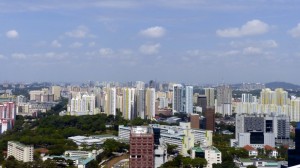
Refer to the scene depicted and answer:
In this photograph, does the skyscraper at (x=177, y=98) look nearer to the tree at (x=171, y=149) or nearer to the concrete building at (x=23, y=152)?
the tree at (x=171, y=149)

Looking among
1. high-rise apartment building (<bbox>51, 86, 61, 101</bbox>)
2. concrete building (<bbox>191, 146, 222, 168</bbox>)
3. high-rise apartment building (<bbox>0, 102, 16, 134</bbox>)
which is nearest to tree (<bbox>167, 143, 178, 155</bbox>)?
concrete building (<bbox>191, 146, 222, 168</bbox>)

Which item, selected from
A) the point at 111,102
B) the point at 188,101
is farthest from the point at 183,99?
the point at 111,102

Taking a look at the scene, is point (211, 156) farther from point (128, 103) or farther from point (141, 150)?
point (128, 103)

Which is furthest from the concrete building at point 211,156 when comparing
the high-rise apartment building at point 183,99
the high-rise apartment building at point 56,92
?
the high-rise apartment building at point 56,92

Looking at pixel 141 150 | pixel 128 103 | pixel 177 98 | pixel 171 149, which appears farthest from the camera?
pixel 177 98

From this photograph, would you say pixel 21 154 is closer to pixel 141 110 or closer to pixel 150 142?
pixel 150 142

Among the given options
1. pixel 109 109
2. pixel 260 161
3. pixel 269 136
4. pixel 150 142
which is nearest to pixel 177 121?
pixel 109 109

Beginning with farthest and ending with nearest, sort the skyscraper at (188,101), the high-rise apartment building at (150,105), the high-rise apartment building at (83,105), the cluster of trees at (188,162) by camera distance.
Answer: the skyscraper at (188,101) → the high-rise apartment building at (83,105) → the high-rise apartment building at (150,105) → the cluster of trees at (188,162)

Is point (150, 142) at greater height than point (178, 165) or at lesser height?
greater

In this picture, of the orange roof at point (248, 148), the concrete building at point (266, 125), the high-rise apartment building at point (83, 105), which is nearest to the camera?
the orange roof at point (248, 148)

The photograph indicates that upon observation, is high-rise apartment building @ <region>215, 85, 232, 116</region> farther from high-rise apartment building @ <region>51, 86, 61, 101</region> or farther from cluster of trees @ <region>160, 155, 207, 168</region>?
cluster of trees @ <region>160, 155, 207, 168</region>

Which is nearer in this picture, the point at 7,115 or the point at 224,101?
the point at 7,115
